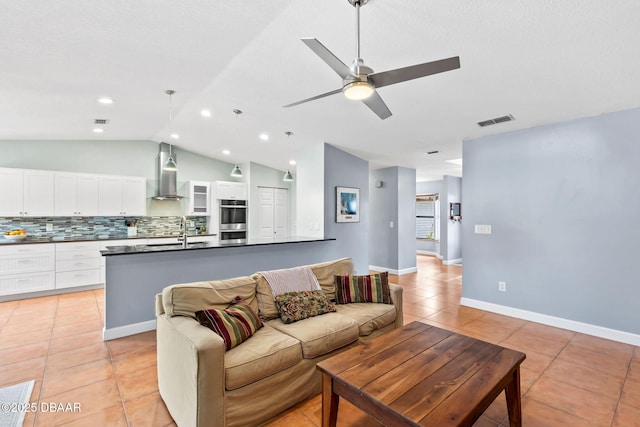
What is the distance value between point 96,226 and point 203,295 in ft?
16.6

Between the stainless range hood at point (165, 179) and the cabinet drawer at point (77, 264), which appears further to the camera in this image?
the stainless range hood at point (165, 179)

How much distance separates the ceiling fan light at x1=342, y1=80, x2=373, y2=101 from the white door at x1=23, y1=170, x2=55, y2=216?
5.94 meters

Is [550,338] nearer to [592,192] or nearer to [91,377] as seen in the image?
[592,192]

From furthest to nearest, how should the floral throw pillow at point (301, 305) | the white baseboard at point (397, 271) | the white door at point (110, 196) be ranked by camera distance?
the white baseboard at point (397, 271) < the white door at point (110, 196) < the floral throw pillow at point (301, 305)

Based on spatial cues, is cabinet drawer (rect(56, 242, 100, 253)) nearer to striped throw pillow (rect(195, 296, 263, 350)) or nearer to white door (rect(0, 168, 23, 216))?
white door (rect(0, 168, 23, 216))

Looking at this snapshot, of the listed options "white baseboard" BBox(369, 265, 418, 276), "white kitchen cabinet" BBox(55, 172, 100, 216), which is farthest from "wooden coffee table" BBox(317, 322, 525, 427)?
"white kitchen cabinet" BBox(55, 172, 100, 216)

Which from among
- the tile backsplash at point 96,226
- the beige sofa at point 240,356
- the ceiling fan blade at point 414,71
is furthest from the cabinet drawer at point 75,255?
the ceiling fan blade at point 414,71

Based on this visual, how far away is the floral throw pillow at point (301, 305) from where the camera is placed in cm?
258

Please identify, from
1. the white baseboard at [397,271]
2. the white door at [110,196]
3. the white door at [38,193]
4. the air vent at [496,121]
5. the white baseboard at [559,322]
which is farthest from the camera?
the white baseboard at [397,271]

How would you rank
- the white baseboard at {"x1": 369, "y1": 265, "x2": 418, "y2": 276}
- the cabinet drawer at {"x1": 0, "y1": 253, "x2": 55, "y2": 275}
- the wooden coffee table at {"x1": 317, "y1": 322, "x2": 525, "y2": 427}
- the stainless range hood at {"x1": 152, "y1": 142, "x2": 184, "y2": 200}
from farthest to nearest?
the white baseboard at {"x1": 369, "y1": 265, "x2": 418, "y2": 276}, the stainless range hood at {"x1": 152, "y1": 142, "x2": 184, "y2": 200}, the cabinet drawer at {"x1": 0, "y1": 253, "x2": 55, "y2": 275}, the wooden coffee table at {"x1": 317, "y1": 322, "x2": 525, "y2": 427}

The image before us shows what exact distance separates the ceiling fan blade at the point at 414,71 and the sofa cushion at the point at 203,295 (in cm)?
191

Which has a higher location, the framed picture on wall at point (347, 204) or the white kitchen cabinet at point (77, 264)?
the framed picture on wall at point (347, 204)

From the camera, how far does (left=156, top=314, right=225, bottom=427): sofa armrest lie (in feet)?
5.59

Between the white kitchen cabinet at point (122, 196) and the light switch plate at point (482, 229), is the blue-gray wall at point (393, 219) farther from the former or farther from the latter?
the white kitchen cabinet at point (122, 196)
